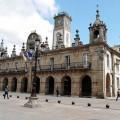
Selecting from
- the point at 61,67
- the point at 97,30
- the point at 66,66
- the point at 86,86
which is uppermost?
the point at 97,30

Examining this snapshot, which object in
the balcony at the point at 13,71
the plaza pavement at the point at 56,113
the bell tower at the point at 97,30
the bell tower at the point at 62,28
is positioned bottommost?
the plaza pavement at the point at 56,113

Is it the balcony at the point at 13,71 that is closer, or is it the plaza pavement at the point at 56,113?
the plaza pavement at the point at 56,113

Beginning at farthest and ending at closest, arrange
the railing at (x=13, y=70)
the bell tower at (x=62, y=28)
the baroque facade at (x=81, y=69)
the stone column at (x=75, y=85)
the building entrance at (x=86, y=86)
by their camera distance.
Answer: the bell tower at (x=62, y=28), the railing at (x=13, y=70), the building entrance at (x=86, y=86), the stone column at (x=75, y=85), the baroque facade at (x=81, y=69)

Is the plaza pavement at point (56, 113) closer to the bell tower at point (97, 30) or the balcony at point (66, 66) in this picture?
the balcony at point (66, 66)

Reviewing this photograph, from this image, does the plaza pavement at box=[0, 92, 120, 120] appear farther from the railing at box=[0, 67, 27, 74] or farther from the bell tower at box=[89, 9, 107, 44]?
the railing at box=[0, 67, 27, 74]

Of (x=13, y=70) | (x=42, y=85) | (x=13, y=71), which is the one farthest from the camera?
(x=13, y=70)

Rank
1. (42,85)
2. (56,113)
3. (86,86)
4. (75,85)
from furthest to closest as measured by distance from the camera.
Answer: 1. (42,85)
2. (86,86)
3. (75,85)
4. (56,113)

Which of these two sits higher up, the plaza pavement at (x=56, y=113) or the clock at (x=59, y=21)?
the clock at (x=59, y=21)

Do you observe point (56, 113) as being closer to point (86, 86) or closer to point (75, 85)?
point (75, 85)

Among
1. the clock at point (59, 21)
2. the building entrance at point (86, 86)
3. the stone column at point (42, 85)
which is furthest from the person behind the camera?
the clock at point (59, 21)

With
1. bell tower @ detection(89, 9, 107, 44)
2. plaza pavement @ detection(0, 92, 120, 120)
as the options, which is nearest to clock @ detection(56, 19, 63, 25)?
bell tower @ detection(89, 9, 107, 44)

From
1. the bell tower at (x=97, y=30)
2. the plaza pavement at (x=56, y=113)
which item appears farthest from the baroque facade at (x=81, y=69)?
the plaza pavement at (x=56, y=113)

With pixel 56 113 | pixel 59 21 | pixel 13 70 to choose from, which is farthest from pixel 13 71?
pixel 56 113

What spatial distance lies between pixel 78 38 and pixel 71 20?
18.6m
